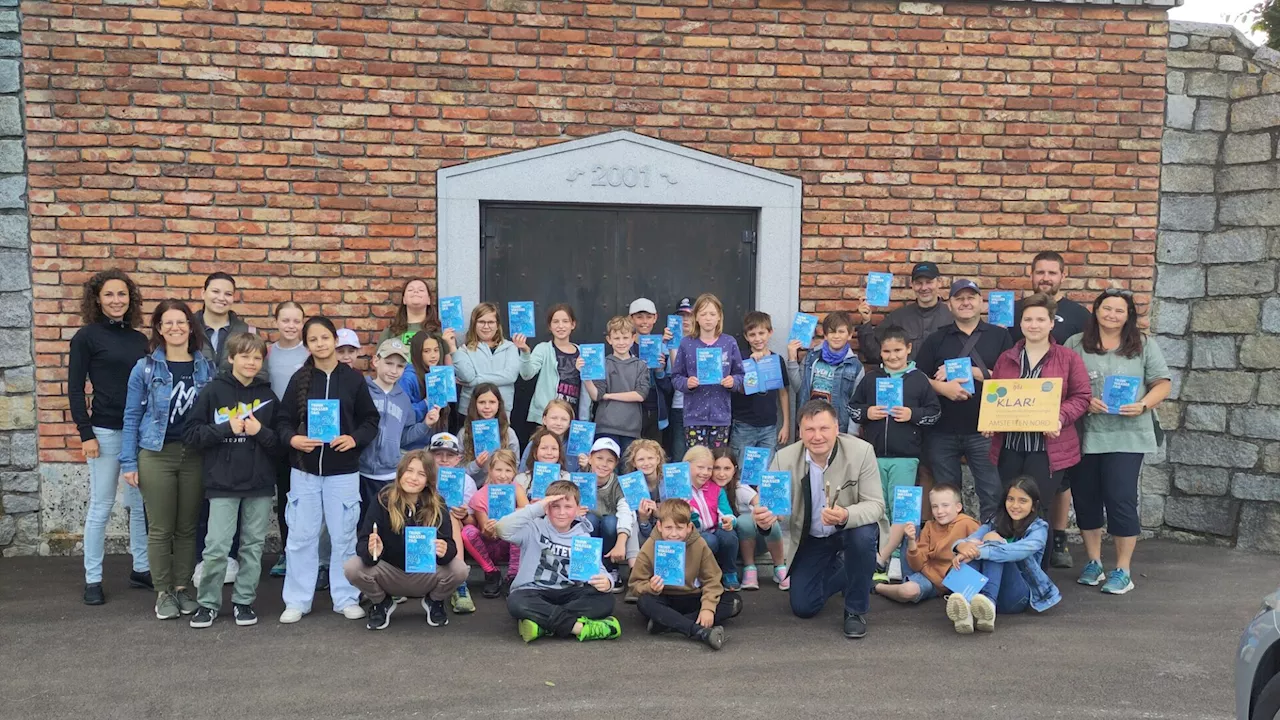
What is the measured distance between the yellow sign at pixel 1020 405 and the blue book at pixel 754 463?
1.40 m

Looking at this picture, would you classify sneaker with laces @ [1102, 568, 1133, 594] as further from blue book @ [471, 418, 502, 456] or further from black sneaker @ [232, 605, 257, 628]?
black sneaker @ [232, 605, 257, 628]

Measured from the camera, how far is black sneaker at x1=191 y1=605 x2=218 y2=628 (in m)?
5.80

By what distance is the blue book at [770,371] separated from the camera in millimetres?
7145

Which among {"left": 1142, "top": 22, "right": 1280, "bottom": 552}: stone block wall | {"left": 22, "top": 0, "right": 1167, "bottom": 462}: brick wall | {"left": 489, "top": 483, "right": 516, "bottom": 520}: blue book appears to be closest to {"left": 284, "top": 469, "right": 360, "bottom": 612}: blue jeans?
{"left": 489, "top": 483, "right": 516, "bottom": 520}: blue book

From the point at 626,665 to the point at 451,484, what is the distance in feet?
4.95

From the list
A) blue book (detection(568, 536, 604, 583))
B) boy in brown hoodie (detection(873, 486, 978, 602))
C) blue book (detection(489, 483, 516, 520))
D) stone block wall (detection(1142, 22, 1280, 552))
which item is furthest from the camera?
stone block wall (detection(1142, 22, 1280, 552))

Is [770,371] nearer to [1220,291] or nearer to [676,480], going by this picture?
[676,480]

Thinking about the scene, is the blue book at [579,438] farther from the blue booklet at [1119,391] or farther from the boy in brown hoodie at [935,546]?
the blue booklet at [1119,391]

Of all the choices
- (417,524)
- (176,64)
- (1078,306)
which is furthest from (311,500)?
(1078,306)

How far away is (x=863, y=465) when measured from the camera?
5965 millimetres

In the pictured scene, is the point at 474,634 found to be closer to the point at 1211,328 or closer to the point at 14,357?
the point at 14,357

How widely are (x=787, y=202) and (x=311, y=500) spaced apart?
4105mm

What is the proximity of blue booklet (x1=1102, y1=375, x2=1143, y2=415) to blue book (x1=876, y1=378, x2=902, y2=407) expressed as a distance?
1321mm

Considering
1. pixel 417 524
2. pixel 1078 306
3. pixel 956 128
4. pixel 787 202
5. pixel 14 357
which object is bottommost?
pixel 417 524
